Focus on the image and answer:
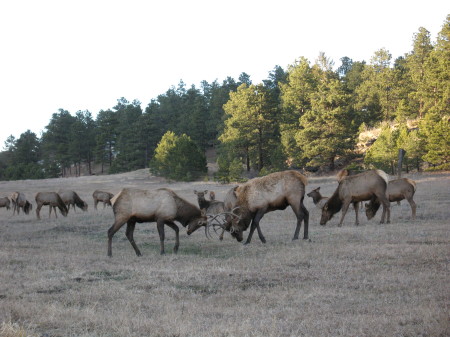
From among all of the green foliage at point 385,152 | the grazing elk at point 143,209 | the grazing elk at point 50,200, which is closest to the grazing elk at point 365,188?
the grazing elk at point 143,209

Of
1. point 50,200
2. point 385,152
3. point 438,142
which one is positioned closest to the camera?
point 50,200

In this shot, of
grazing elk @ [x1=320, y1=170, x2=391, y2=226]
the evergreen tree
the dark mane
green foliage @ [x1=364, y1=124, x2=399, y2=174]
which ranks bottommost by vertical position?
the dark mane

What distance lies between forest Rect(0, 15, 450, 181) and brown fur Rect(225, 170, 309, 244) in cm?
2911

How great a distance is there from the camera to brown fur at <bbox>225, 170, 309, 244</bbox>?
39.4 feet

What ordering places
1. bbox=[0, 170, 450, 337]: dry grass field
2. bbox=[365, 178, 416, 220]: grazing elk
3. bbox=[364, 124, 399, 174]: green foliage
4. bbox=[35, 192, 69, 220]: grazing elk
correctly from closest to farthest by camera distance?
bbox=[0, 170, 450, 337]: dry grass field
bbox=[365, 178, 416, 220]: grazing elk
bbox=[35, 192, 69, 220]: grazing elk
bbox=[364, 124, 399, 174]: green foliage

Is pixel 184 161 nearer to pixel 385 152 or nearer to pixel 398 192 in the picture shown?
pixel 385 152

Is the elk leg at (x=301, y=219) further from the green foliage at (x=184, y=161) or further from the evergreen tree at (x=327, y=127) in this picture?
the green foliage at (x=184, y=161)

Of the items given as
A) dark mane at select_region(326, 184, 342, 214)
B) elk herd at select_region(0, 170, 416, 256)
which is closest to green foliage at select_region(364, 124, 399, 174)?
dark mane at select_region(326, 184, 342, 214)

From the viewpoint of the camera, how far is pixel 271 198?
475 inches

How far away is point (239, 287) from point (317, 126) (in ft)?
136

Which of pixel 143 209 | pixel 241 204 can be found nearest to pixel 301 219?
pixel 241 204

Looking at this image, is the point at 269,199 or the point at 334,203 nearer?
the point at 269,199

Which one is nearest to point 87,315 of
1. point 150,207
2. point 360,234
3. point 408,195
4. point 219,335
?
point 219,335

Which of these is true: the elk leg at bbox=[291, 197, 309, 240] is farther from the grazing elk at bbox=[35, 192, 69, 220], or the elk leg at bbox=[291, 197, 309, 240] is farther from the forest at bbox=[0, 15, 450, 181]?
the forest at bbox=[0, 15, 450, 181]
